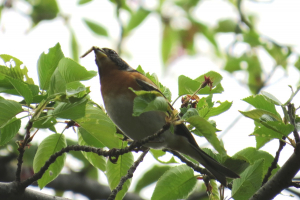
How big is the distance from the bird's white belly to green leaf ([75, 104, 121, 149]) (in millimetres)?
471

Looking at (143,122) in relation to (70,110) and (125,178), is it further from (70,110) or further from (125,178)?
(70,110)

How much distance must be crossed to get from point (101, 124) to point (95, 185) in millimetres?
4009

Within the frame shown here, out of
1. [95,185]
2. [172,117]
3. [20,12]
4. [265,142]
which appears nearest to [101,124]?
[172,117]

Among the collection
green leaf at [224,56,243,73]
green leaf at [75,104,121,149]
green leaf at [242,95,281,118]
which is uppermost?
green leaf at [242,95,281,118]

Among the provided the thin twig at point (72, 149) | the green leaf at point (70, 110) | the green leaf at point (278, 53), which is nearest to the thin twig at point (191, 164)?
the thin twig at point (72, 149)

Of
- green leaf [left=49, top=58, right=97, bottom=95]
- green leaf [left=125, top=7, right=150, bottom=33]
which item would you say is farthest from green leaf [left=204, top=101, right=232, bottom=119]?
green leaf [left=125, top=7, right=150, bottom=33]

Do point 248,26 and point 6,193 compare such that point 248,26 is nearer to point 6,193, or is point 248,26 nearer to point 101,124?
point 101,124

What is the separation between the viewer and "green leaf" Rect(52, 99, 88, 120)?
9.94 feet

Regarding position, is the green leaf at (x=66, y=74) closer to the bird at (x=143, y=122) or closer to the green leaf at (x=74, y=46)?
the bird at (x=143, y=122)

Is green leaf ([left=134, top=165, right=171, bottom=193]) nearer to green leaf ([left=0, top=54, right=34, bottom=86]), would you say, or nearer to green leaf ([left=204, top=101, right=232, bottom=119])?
green leaf ([left=204, top=101, right=232, bottom=119])

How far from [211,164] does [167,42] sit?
3632 mm

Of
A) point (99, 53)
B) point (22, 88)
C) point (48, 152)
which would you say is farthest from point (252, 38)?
point (22, 88)

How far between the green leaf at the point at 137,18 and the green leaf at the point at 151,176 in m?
2.64

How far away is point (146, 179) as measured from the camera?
265 inches
